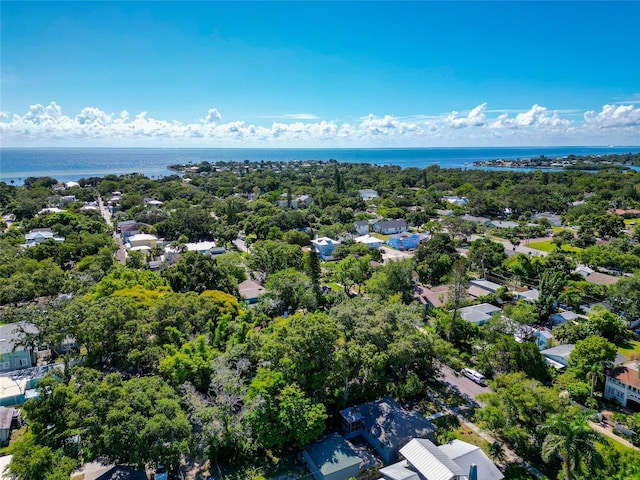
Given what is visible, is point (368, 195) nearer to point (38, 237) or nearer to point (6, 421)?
point (38, 237)

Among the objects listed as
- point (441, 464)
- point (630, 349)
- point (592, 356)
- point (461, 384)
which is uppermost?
point (592, 356)

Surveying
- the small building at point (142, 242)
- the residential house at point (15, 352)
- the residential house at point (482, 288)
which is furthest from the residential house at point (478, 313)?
the small building at point (142, 242)

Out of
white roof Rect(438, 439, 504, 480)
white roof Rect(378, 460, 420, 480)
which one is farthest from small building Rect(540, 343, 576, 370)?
white roof Rect(378, 460, 420, 480)

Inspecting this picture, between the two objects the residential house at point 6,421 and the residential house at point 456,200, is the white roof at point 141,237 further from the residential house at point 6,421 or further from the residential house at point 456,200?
the residential house at point 456,200

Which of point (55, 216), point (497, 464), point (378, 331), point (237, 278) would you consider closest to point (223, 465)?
point (378, 331)

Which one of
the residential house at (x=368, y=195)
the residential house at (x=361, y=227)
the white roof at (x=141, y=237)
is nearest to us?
the white roof at (x=141, y=237)

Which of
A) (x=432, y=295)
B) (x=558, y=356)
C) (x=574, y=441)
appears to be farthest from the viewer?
(x=432, y=295)

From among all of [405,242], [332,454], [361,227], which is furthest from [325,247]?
[332,454]
